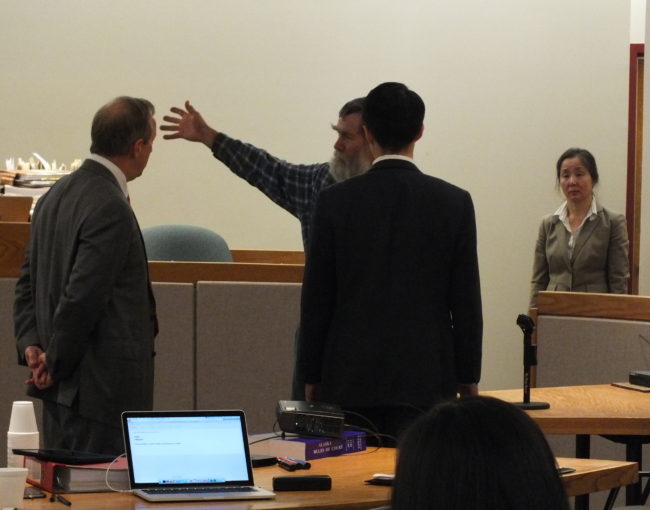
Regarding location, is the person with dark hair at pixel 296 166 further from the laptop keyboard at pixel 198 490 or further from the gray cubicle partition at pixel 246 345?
the laptop keyboard at pixel 198 490

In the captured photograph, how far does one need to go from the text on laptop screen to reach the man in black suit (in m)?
0.65

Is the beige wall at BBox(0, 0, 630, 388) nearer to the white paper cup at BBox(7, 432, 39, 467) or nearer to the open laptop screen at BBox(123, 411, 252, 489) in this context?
the white paper cup at BBox(7, 432, 39, 467)

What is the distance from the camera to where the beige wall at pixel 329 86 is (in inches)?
317

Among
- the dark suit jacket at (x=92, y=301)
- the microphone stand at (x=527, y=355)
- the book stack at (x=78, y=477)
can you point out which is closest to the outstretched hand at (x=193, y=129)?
the dark suit jacket at (x=92, y=301)

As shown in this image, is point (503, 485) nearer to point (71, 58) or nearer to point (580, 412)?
point (580, 412)

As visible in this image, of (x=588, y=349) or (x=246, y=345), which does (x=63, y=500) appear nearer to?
(x=246, y=345)

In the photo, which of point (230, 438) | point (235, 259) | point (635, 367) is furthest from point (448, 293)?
point (235, 259)

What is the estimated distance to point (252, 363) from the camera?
4.67 meters

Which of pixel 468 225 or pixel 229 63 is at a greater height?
pixel 229 63

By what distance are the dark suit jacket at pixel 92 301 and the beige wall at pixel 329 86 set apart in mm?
4645

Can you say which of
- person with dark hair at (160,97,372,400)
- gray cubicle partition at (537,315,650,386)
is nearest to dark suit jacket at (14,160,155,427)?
person with dark hair at (160,97,372,400)

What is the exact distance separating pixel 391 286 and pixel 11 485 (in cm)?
122

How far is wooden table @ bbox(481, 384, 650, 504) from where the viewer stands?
10.6 feet

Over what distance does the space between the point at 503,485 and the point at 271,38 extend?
7302 mm
